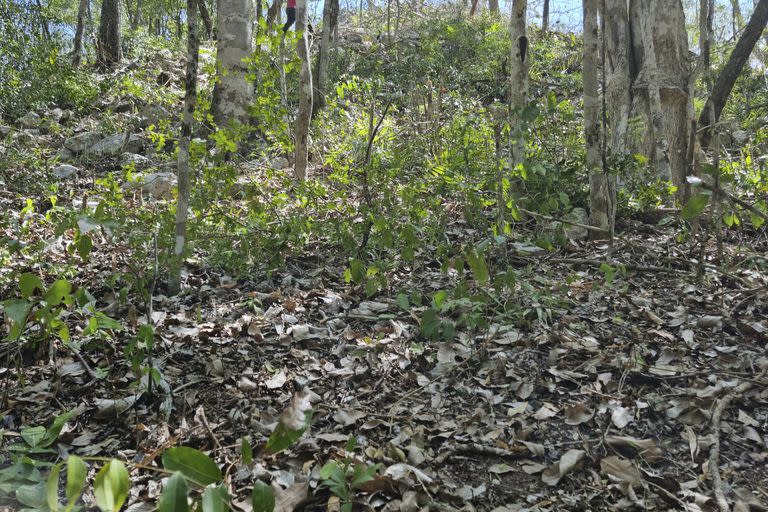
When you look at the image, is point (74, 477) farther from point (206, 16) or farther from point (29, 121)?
point (206, 16)

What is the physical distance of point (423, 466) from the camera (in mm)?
2213

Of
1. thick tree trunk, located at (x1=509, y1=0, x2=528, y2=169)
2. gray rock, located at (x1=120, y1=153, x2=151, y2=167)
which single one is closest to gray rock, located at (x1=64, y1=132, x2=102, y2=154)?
gray rock, located at (x1=120, y1=153, x2=151, y2=167)

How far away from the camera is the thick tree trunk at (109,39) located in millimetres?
11068

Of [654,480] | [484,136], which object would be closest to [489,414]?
[654,480]

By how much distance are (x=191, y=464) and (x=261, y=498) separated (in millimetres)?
158

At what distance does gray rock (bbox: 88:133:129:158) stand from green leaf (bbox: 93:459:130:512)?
707cm

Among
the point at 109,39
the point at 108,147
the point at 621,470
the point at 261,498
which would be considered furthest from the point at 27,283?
the point at 109,39

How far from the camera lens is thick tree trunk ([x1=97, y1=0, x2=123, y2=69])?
11068 millimetres

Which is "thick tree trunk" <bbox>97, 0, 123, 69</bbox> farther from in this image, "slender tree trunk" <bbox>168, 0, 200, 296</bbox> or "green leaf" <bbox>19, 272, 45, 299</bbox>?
"green leaf" <bbox>19, 272, 45, 299</bbox>

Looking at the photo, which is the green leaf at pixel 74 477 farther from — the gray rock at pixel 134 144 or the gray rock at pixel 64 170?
the gray rock at pixel 134 144

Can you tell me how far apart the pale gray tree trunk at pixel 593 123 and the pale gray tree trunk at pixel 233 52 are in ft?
12.3

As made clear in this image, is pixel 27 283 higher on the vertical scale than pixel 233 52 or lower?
lower

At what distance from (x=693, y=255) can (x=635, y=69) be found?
2.72 meters

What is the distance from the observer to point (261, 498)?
3.92 ft
